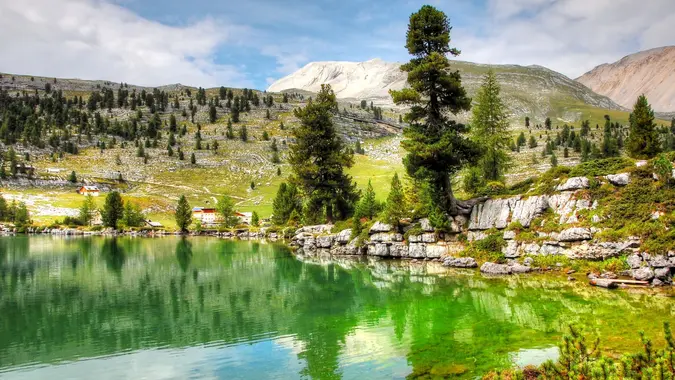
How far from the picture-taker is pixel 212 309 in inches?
1161

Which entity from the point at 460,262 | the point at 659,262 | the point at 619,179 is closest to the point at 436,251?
the point at 460,262

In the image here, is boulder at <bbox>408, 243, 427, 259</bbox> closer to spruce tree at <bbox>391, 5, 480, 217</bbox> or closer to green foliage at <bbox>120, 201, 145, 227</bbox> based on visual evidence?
spruce tree at <bbox>391, 5, 480, 217</bbox>

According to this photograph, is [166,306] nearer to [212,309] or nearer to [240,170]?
[212,309]

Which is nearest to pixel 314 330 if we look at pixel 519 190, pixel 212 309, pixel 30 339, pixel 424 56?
pixel 212 309

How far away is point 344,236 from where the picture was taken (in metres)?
63.1

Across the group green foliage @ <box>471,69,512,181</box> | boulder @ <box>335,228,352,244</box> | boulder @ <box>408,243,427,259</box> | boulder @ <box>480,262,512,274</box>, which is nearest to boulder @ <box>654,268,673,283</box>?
boulder @ <box>480,262,512,274</box>

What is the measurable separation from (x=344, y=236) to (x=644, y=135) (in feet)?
138

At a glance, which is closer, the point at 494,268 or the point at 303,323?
the point at 303,323

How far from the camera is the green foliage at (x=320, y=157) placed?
229ft

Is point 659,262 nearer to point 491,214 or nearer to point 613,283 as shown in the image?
point 613,283

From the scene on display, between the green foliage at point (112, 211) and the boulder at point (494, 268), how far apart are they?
119m

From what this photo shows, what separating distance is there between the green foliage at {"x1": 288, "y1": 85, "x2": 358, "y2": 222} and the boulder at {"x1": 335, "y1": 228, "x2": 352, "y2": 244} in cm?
789

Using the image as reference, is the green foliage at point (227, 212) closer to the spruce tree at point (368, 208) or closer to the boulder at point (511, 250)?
the spruce tree at point (368, 208)

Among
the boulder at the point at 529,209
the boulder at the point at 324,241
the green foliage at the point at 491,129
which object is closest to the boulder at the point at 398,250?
the boulder at the point at 529,209
